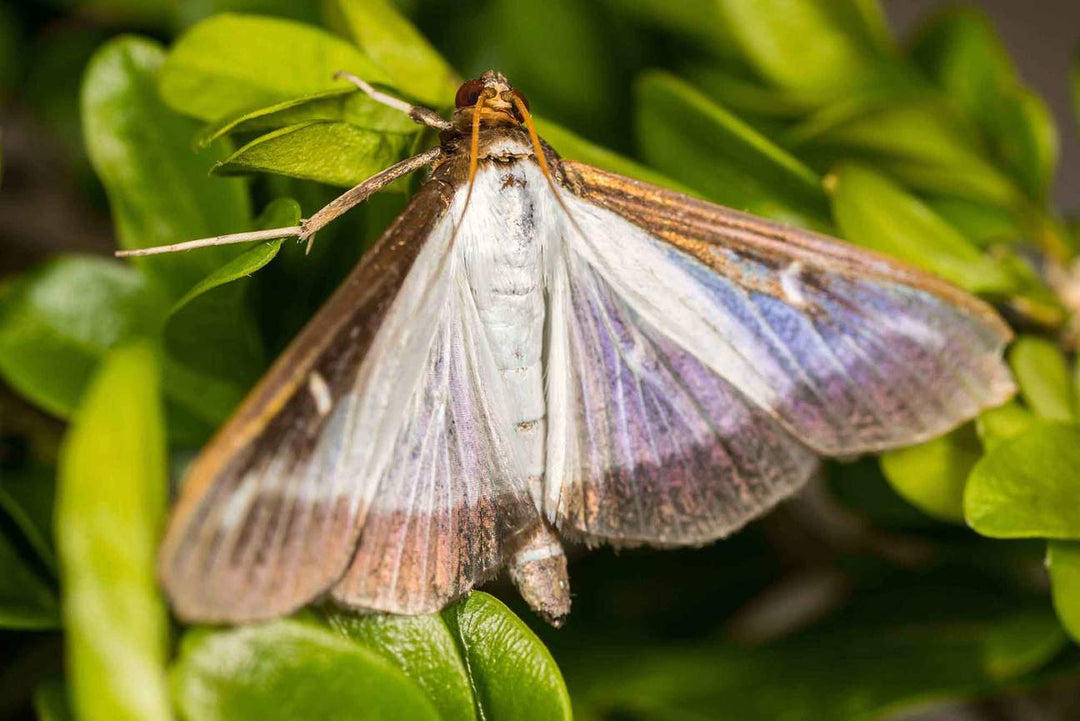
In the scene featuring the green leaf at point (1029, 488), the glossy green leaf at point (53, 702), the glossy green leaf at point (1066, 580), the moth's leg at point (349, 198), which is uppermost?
the moth's leg at point (349, 198)

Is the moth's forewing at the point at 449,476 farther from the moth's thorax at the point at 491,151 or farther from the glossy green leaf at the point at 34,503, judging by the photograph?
the glossy green leaf at the point at 34,503

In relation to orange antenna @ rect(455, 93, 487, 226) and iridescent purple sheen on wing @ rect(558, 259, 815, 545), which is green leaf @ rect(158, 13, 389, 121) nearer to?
orange antenna @ rect(455, 93, 487, 226)

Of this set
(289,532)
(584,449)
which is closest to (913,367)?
(584,449)

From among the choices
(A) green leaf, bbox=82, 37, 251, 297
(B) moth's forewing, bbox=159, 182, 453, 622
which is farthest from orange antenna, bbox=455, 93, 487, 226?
(A) green leaf, bbox=82, 37, 251, 297

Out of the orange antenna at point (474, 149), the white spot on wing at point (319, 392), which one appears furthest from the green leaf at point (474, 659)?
the orange antenna at point (474, 149)

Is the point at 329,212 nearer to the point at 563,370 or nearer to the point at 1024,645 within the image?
the point at 563,370

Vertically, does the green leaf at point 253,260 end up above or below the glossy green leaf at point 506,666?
above

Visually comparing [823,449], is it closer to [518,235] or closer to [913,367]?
[913,367]
